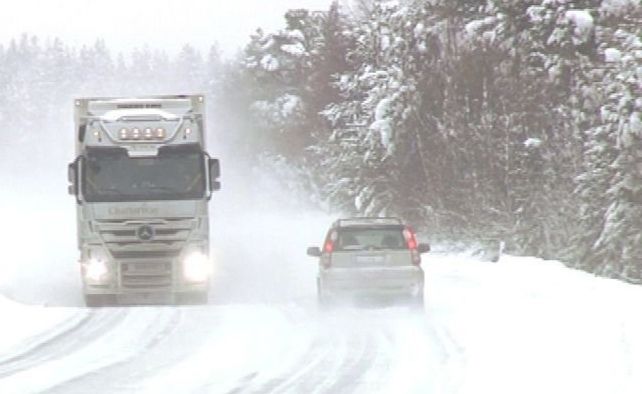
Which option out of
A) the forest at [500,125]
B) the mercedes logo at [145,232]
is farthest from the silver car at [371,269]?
the forest at [500,125]

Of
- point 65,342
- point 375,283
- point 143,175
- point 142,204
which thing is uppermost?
point 143,175

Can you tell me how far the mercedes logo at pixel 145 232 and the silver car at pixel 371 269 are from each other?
338 cm

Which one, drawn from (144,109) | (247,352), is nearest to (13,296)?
(144,109)

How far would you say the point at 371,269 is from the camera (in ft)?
59.8

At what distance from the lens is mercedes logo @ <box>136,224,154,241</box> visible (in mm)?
19859

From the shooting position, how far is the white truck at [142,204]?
65.0 feet

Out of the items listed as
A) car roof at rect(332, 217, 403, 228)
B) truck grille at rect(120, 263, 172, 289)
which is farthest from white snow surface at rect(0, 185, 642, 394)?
car roof at rect(332, 217, 403, 228)

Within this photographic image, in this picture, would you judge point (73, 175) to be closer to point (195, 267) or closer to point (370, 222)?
point (195, 267)

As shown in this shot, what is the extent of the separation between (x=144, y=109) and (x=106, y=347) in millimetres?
7286

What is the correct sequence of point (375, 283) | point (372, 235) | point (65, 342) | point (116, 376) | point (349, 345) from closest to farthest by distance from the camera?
1. point (116, 376)
2. point (349, 345)
3. point (65, 342)
4. point (375, 283)
5. point (372, 235)

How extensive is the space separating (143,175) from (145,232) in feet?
3.49

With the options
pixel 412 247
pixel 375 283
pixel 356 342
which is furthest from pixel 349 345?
pixel 412 247

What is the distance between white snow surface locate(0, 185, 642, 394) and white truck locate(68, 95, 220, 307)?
89cm

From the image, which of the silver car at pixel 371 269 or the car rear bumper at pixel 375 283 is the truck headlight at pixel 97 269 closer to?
the silver car at pixel 371 269
